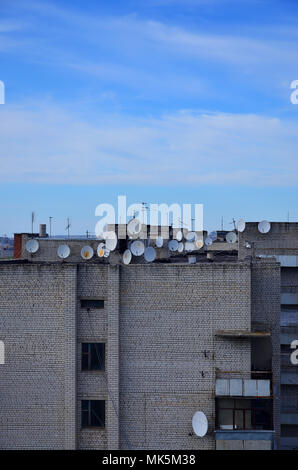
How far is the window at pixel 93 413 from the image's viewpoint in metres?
21.6

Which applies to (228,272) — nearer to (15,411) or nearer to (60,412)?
(60,412)

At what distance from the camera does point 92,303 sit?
21812 mm

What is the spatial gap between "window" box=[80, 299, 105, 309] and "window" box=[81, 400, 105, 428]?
3.53m

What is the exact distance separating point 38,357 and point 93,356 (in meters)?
2.05

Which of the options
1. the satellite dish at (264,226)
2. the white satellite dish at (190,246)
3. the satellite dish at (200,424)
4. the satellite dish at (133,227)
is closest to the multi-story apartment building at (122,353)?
the satellite dish at (200,424)

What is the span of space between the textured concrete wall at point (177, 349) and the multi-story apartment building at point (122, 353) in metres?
0.04

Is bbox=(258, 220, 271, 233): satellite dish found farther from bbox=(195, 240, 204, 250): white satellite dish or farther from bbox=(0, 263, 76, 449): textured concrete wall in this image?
bbox=(0, 263, 76, 449): textured concrete wall

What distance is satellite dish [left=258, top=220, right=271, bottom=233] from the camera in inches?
1356

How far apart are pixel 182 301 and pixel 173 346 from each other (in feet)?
5.59

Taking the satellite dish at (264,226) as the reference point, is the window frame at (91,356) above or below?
below

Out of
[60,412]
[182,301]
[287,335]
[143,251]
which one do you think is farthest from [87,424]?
[287,335]

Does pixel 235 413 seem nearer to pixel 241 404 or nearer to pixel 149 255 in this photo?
pixel 241 404

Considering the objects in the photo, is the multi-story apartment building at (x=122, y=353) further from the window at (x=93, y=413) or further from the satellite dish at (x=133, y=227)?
the satellite dish at (x=133, y=227)

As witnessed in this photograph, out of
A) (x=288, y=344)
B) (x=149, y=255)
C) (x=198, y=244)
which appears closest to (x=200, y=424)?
(x=149, y=255)
